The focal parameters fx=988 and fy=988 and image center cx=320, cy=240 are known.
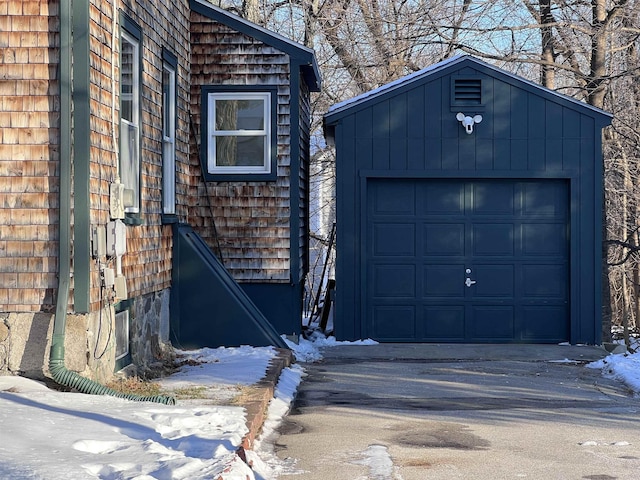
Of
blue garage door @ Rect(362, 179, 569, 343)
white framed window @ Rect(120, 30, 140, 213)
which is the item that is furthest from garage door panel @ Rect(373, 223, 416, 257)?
white framed window @ Rect(120, 30, 140, 213)

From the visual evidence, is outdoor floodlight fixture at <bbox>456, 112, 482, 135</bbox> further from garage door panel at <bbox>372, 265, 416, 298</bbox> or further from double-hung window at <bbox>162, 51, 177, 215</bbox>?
double-hung window at <bbox>162, 51, 177, 215</bbox>

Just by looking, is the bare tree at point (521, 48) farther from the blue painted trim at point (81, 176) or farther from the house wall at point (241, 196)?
the blue painted trim at point (81, 176)

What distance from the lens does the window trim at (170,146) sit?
1273 cm

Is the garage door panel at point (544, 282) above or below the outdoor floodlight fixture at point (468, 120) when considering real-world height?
below

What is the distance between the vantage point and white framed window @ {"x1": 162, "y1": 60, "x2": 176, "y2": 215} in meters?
12.9

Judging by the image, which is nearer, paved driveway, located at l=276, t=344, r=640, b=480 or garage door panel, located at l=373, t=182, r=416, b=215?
paved driveway, located at l=276, t=344, r=640, b=480

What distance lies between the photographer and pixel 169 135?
13086 millimetres

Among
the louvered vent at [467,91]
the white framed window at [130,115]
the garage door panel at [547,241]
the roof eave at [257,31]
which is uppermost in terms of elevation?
the roof eave at [257,31]

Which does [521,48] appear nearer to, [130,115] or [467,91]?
[467,91]

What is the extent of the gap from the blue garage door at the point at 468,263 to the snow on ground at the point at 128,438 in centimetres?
579

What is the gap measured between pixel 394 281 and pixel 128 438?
9.00m

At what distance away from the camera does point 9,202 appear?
29.5 feet

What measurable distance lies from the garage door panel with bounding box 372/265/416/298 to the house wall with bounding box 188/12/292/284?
1.61 m

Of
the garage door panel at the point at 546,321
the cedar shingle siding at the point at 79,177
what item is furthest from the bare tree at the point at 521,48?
the cedar shingle siding at the point at 79,177
